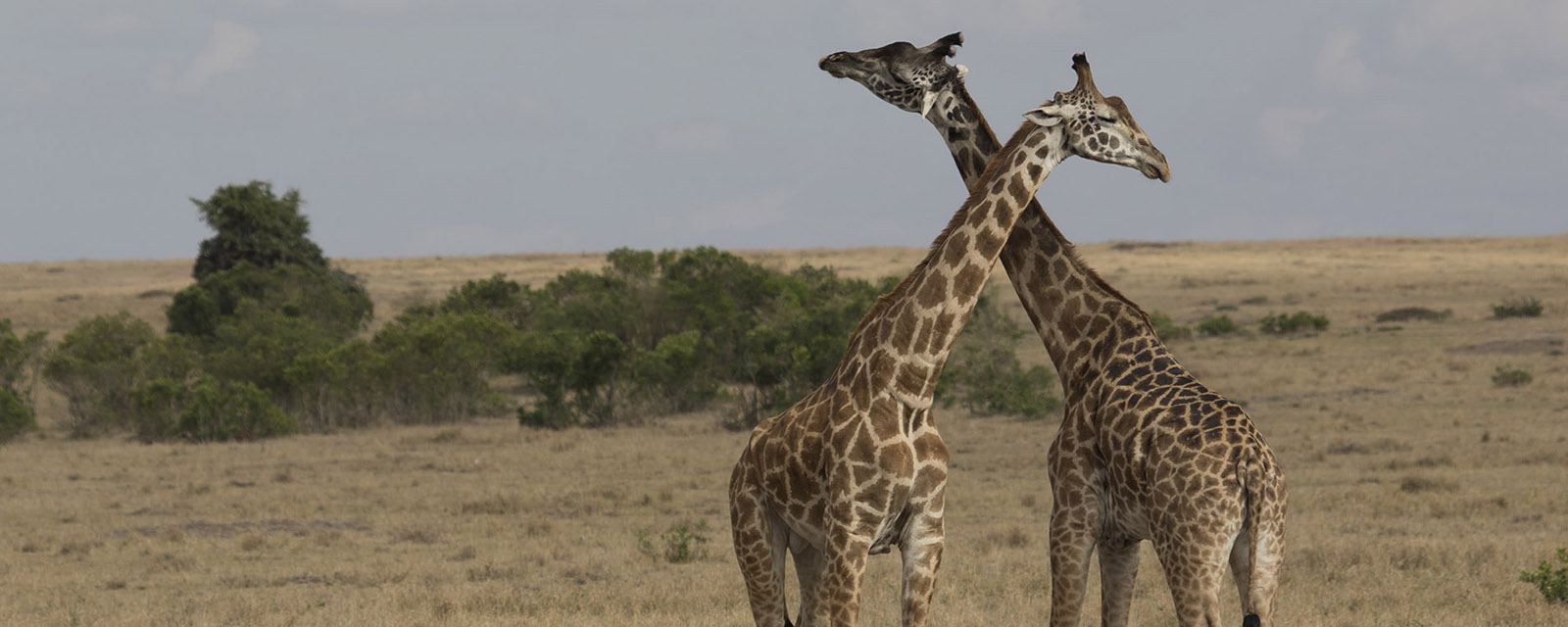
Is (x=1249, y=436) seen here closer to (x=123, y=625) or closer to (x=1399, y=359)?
Result: (x=123, y=625)

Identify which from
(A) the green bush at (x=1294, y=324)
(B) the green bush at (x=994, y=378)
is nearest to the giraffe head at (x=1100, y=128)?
(B) the green bush at (x=994, y=378)

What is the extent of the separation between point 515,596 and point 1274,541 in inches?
276

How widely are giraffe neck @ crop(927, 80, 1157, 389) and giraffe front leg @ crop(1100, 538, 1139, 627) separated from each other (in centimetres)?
84

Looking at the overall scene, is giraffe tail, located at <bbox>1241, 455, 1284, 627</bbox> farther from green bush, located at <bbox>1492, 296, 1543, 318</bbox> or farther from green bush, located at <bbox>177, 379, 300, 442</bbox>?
green bush, located at <bbox>1492, 296, 1543, 318</bbox>

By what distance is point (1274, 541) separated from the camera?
6105 mm

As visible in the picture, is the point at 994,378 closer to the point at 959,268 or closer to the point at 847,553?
the point at 959,268

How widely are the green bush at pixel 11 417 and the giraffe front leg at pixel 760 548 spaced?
79.5 feet

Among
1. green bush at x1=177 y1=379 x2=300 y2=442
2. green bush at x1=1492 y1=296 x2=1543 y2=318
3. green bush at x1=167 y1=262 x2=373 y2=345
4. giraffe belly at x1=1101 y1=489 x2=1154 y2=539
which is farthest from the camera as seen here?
green bush at x1=1492 y1=296 x2=1543 y2=318

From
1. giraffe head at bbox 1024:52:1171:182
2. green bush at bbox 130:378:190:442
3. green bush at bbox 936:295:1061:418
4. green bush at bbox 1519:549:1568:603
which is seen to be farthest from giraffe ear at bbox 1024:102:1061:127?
green bush at bbox 130:378:190:442

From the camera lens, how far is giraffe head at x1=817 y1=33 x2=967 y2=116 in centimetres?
644

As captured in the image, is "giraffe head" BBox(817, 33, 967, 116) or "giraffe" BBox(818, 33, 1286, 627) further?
"giraffe head" BBox(817, 33, 967, 116)

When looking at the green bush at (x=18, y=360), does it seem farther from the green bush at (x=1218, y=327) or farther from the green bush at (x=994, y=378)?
the green bush at (x=1218, y=327)

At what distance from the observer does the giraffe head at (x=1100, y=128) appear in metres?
5.72

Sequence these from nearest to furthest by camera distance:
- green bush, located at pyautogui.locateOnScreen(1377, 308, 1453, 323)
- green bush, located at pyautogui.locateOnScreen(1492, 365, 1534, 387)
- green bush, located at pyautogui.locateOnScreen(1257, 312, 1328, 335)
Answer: green bush, located at pyautogui.locateOnScreen(1492, 365, 1534, 387), green bush, located at pyautogui.locateOnScreen(1257, 312, 1328, 335), green bush, located at pyautogui.locateOnScreen(1377, 308, 1453, 323)
